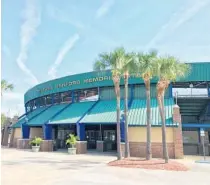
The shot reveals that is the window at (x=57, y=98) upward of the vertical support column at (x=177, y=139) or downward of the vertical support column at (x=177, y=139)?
upward

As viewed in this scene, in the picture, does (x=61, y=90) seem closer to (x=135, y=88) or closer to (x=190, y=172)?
(x=135, y=88)

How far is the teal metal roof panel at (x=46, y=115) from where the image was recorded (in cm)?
3412

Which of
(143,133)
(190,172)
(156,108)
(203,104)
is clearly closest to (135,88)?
(156,108)

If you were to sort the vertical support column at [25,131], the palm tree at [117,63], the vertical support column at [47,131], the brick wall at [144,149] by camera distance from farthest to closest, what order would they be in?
the vertical support column at [25,131] < the vertical support column at [47,131] < the brick wall at [144,149] < the palm tree at [117,63]

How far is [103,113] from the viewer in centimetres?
3014

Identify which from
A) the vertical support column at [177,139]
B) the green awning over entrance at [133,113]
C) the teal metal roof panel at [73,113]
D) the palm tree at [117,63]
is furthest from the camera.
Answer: the teal metal roof panel at [73,113]

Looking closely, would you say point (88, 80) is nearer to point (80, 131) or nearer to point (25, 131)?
point (80, 131)

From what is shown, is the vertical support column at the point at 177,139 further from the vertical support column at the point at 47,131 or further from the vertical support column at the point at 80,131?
the vertical support column at the point at 47,131

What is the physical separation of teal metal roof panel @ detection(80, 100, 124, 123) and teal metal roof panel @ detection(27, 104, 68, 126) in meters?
6.47

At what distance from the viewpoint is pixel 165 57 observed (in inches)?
796

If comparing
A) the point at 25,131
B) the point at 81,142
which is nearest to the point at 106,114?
the point at 81,142

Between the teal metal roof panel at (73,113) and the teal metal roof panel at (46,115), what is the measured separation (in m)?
1.66

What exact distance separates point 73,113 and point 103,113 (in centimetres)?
479

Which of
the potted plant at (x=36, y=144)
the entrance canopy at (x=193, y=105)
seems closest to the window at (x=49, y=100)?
the potted plant at (x=36, y=144)
